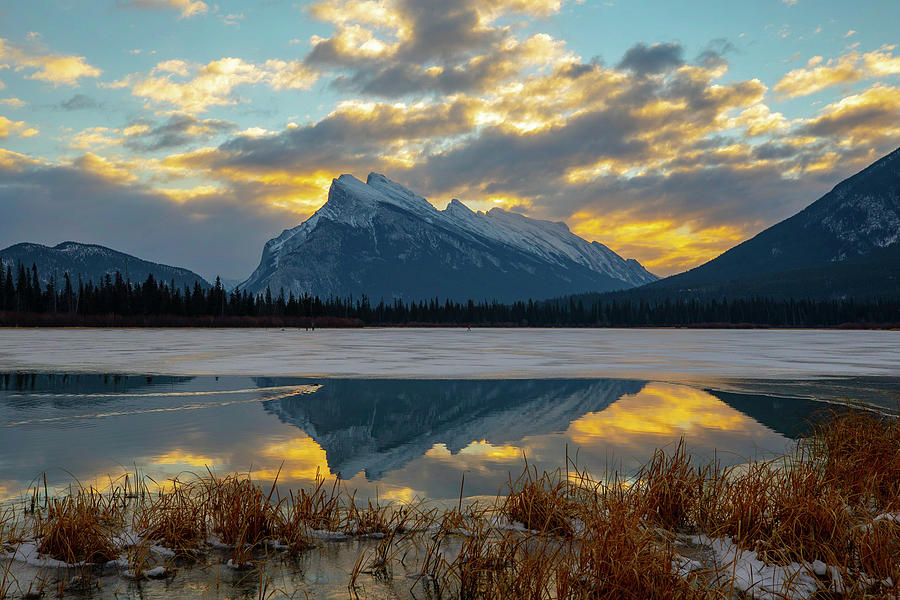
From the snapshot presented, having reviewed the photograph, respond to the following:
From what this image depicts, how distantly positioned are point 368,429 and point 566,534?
10747mm

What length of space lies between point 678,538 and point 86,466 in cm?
1214

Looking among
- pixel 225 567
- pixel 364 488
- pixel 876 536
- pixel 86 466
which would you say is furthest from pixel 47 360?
pixel 876 536

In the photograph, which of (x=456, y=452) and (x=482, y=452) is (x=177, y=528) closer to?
(x=456, y=452)

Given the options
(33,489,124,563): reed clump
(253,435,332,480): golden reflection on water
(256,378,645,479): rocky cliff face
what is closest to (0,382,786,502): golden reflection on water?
(253,435,332,480): golden reflection on water

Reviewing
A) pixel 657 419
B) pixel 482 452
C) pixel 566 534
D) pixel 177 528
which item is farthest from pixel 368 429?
pixel 566 534

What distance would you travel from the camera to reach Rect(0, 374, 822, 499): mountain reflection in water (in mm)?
13094

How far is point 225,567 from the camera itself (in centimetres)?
755

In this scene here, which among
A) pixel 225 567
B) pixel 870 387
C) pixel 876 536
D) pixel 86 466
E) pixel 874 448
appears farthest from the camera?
pixel 870 387

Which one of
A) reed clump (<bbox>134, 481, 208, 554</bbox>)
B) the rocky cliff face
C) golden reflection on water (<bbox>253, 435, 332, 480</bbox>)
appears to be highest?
reed clump (<bbox>134, 481, 208, 554</bbox>)

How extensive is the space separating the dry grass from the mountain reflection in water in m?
2.11

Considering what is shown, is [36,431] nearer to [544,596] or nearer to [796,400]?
[544,596]

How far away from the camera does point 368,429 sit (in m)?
18.5

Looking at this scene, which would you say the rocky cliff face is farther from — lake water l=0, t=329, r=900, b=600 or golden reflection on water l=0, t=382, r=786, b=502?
golden reflection on water l=0, t=382, r=786, b=502

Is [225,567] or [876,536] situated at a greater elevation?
[876,536]
